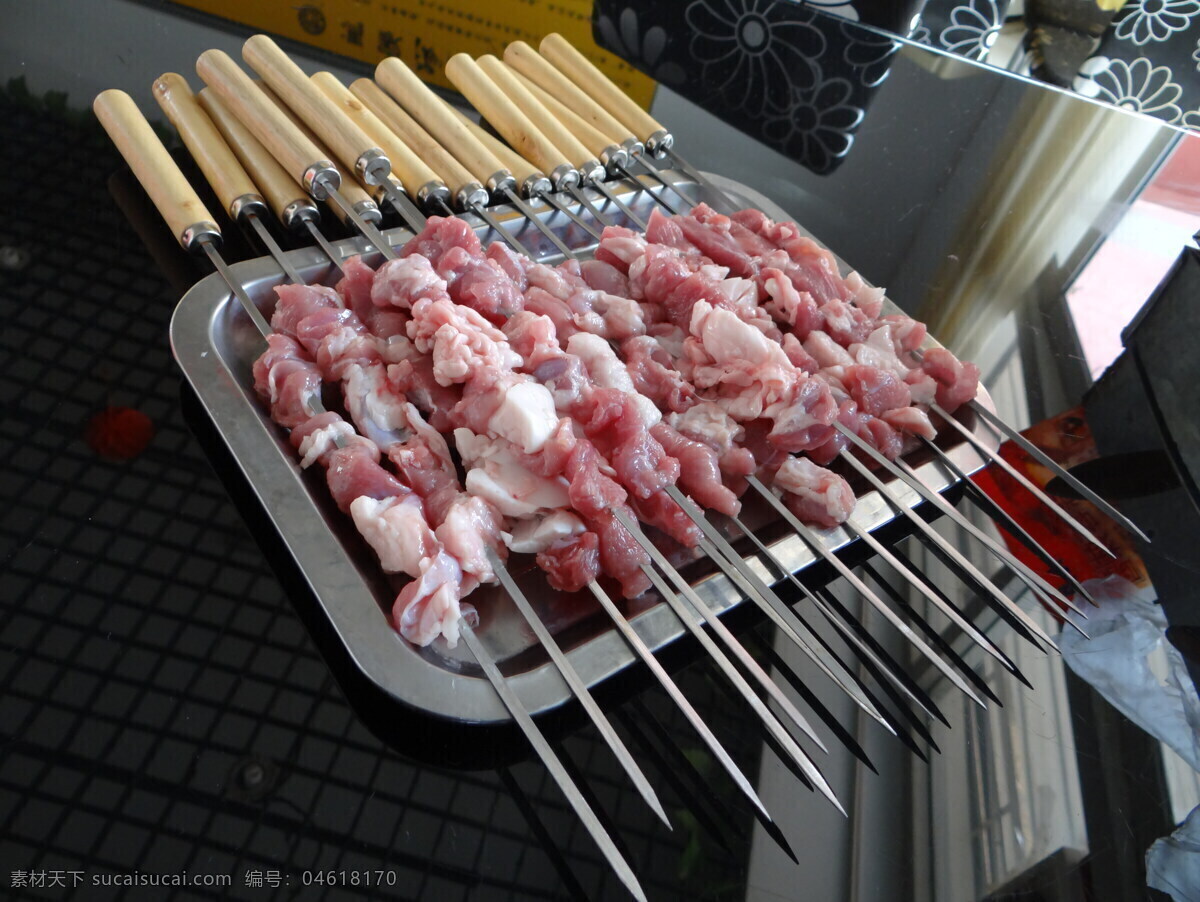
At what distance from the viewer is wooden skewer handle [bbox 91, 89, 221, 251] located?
2.04 m

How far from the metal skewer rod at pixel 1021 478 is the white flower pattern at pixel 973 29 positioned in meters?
3.34

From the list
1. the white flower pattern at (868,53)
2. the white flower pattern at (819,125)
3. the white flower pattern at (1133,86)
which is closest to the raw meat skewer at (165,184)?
the white flower pattern at (819,125)

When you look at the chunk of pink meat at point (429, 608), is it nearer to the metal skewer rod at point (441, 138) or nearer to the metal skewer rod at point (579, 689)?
the metal skewer rod at point (579, 689)

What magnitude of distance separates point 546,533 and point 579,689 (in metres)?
0.31

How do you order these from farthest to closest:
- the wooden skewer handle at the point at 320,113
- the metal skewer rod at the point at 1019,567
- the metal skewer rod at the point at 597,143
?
1. the metal skewer rod at the point at 597,143
2. the wooden skewer handle at the point at 320,113
3. the metal skewer rod at the point at 1019,567

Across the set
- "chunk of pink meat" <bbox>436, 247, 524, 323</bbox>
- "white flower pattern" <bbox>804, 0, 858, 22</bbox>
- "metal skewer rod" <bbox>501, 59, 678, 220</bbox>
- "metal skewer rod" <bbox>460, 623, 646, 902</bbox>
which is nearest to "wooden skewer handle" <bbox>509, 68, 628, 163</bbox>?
"metal skewer rod" <bbox>501, 59, 678, 220</bbox>

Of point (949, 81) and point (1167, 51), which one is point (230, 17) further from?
point (1167, 51)

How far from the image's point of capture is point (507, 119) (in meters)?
2.59

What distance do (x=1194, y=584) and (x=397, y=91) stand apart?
2454 mm

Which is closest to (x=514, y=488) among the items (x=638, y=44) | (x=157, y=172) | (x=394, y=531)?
(x=394, y=531)

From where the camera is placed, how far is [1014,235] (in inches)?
119

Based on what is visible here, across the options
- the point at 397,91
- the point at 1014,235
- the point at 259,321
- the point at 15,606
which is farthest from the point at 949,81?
the point at 15,606

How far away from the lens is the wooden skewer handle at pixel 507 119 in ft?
8.21

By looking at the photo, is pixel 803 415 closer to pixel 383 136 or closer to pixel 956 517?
pixel 956 517
